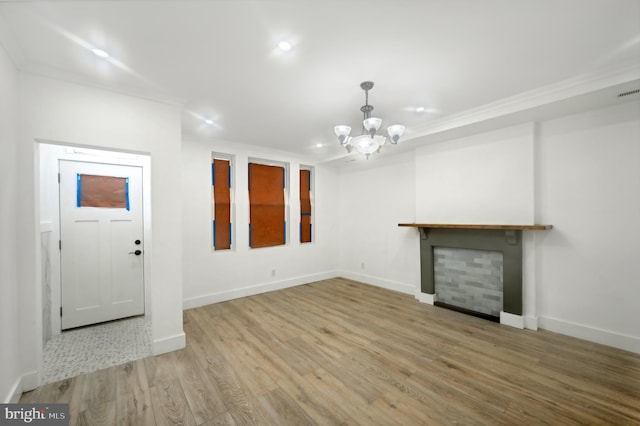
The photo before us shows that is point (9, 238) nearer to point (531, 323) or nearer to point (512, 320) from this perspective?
point (512, 320)

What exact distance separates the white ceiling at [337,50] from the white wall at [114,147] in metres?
0.18

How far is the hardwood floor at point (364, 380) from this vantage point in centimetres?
193

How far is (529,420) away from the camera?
1.85 m

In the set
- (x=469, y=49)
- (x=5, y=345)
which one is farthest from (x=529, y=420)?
(x=5, y=345)

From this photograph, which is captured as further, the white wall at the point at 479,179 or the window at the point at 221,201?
the window at the point at 221,201

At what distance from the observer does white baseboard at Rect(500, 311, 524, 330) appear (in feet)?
11.1

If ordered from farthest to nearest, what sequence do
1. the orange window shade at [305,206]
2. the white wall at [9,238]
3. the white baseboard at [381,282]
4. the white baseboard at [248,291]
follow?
the orange window shade at [305,206] → the white baseboard at [381,282] → the white baseboard at [248,291] → the white wall at [9,238]

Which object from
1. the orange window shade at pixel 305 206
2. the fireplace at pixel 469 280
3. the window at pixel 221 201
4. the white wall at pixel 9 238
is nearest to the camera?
the white wall at pixel 9 238

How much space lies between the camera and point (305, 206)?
598 centimetres

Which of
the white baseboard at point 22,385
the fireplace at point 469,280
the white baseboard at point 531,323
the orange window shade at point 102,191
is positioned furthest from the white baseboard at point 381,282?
the white baseboard at point 22,385

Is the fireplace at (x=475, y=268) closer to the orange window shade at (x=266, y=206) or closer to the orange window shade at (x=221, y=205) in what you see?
the orange window shade at (x=266, y=206)

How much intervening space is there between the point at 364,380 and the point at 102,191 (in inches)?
167

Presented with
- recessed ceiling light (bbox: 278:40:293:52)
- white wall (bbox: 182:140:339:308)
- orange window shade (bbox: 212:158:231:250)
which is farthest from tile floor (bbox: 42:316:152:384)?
recessed ceiling light (bbox: 278:40:293:52)

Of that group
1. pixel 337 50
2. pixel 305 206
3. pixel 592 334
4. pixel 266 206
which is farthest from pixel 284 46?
pixel 592 334
